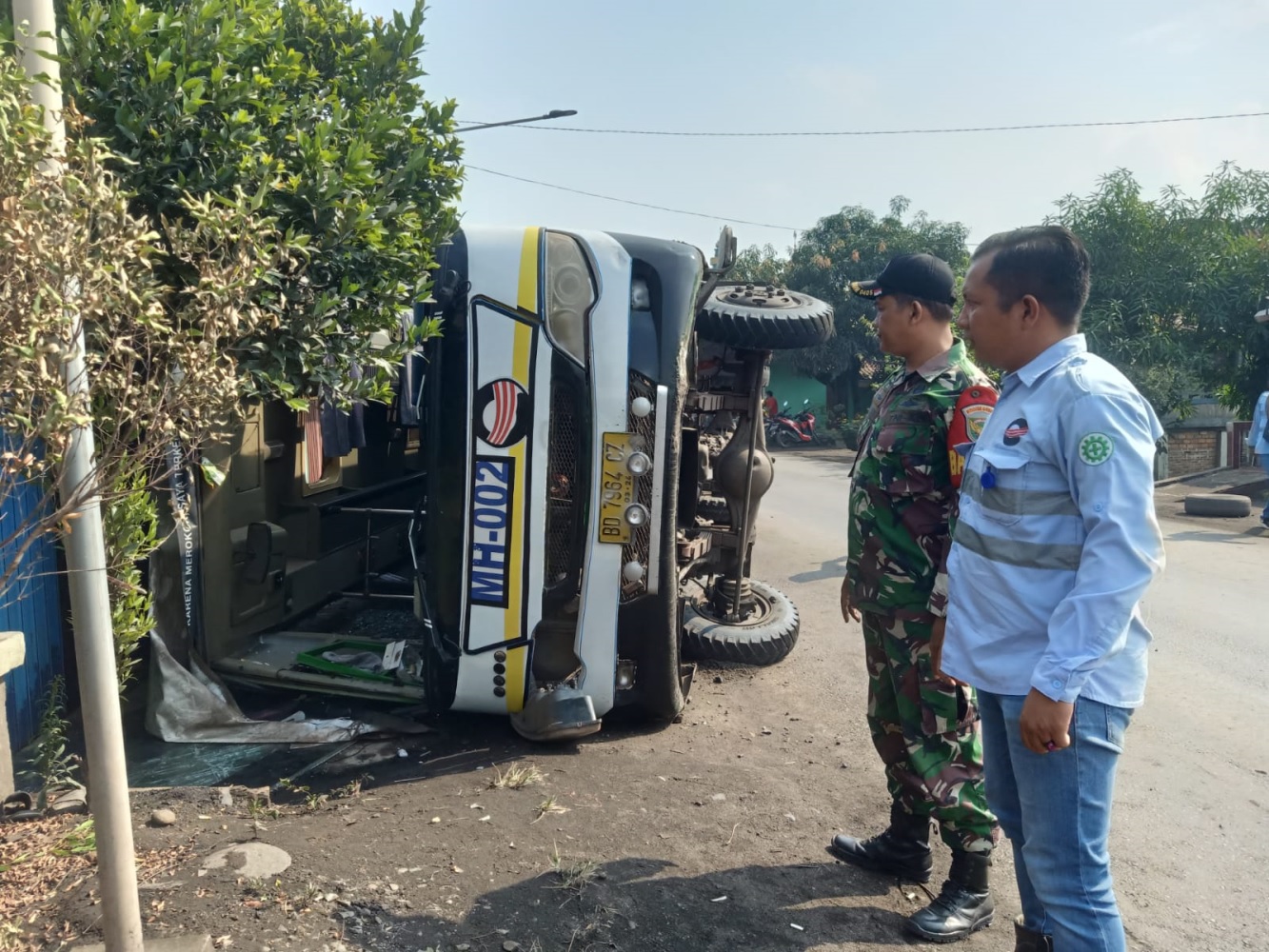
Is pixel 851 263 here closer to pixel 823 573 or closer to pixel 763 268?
pixel 763 268

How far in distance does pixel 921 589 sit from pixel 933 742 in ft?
1.61

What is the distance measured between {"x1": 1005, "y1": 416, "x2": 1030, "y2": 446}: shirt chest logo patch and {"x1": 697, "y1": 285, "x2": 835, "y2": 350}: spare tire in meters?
3.15

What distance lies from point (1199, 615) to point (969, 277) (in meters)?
5.60

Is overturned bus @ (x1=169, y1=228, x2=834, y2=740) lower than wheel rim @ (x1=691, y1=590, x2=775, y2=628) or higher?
higher

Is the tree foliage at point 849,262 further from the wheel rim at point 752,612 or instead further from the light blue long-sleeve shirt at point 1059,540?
the light blue long-sleeve shirt at point 1059,540

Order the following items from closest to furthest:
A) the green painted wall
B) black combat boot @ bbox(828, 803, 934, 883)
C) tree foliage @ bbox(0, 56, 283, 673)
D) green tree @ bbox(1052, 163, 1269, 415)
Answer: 1. tree foliage @ bbox(0, 56, 283, 673)
2. black combat boot @ bbox(828, 803, 934, 883)
3. green tree @ bbox(1052, 163, 1269, 415)
4. the green painted wall

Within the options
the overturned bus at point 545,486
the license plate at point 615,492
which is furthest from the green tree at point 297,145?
the license plate at point 615,492

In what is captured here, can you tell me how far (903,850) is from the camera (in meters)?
3.21

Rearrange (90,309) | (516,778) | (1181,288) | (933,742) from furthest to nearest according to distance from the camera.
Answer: (1181,288)
(516,778)
(933,742)
(90,309)

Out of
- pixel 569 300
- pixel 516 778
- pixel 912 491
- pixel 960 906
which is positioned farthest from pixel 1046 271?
pixel 516 778

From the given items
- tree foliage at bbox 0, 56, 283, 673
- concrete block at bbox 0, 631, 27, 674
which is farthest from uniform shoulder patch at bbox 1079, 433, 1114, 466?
concrete block at bbox 0, 631, 27, 674

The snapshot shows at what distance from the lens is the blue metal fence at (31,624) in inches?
153

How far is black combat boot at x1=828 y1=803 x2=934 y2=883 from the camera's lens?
321 cm

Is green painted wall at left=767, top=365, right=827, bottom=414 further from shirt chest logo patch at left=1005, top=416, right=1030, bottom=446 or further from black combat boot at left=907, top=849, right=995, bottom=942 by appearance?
shirt chest logo patch at left=1005, top=416, right=1030, bottom=446
